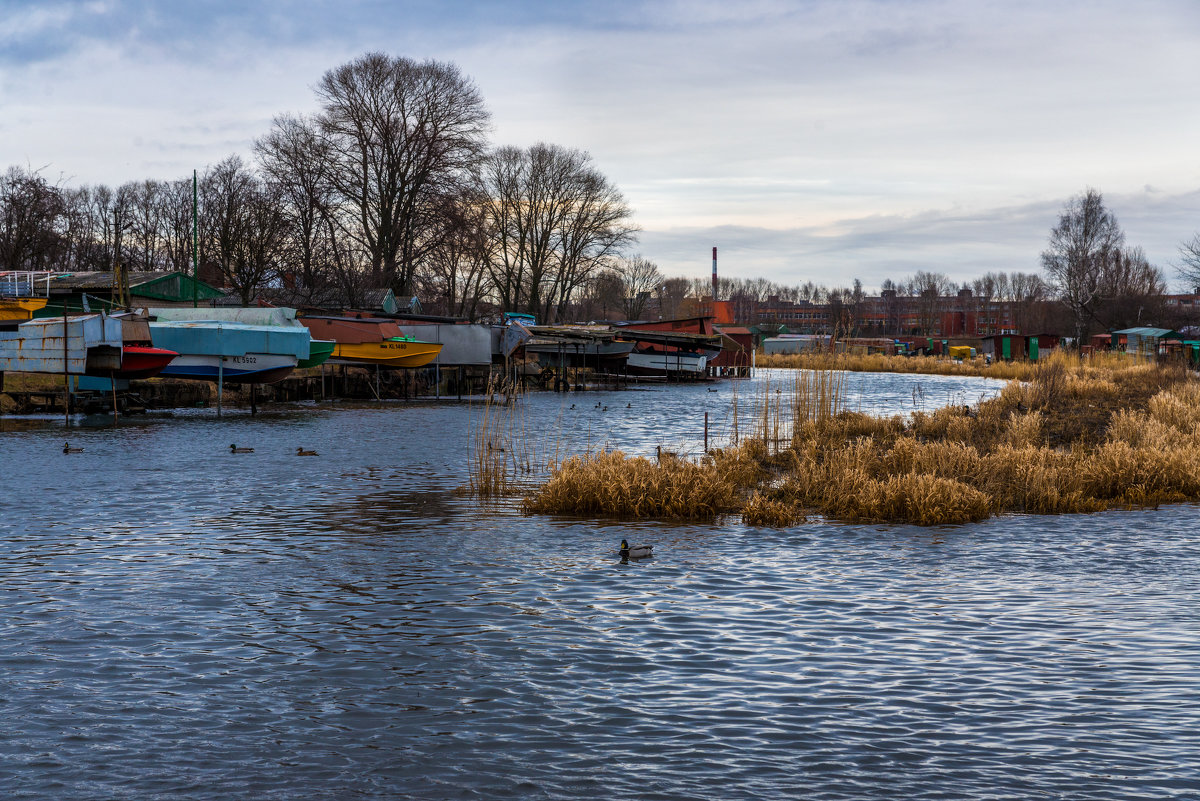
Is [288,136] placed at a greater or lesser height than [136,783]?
greater

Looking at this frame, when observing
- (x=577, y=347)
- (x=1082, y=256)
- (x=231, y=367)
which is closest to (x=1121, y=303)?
(x=1082, y=256)

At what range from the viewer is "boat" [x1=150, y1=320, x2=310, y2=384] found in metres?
33.2

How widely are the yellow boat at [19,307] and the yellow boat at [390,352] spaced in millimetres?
10633

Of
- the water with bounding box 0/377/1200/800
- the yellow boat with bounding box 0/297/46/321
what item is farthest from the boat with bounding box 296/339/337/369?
the water with bounding box 0/377/1200/800

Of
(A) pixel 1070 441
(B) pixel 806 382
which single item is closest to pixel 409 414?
(B) pixel 806 382

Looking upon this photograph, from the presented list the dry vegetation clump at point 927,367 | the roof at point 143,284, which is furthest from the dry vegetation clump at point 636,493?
the roof at point 143,284

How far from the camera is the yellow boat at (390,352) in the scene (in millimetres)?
40312

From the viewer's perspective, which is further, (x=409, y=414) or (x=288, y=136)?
(x=288, y=136)

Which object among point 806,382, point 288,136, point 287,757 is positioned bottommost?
point 287,757

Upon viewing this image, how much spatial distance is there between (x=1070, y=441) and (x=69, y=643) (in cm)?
1878

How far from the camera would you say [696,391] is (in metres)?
52.4

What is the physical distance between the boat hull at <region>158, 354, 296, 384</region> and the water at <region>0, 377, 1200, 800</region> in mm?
20113

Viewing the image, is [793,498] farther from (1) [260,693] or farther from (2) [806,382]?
(1) [260,693]

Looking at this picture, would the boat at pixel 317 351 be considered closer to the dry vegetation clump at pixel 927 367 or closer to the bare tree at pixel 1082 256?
the dry vegetation clump at pixel 927 367
